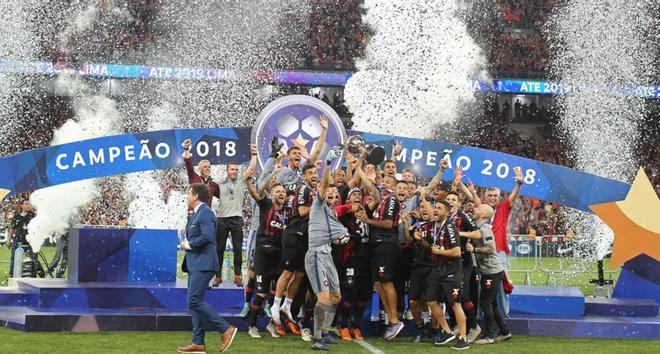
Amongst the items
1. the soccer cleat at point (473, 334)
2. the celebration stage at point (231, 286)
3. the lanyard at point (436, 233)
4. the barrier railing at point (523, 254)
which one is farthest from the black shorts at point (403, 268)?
the barrier railing at point (523, 254)

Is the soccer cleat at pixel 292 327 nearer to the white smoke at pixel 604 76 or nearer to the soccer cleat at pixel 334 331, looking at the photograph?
the soccer cleat at pixel 334 331

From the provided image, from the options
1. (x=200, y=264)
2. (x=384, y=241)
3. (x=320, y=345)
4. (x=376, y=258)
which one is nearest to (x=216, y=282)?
(x=376, y=258)

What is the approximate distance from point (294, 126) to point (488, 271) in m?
3.89

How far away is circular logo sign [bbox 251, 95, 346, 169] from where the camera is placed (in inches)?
600

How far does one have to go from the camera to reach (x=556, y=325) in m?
13.6

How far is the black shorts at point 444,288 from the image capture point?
1224 centimetres

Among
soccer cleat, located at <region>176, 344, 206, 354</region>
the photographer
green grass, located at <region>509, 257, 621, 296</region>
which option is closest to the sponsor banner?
soccer cleat, located at <region>176, 344, 206, 354</region>

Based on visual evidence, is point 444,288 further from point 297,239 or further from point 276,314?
point 276,314

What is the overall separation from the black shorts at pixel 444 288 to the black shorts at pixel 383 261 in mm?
503

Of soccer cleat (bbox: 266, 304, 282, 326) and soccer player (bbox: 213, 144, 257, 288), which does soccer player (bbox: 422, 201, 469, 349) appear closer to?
soccer cleat (bbox: 266, 304, 282, 326)

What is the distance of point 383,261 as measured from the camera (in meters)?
12.6

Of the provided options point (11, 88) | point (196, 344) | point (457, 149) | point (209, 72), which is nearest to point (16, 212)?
point (457, 149)

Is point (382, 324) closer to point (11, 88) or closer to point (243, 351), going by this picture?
point (243, 351)

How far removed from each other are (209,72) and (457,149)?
2439 cm
